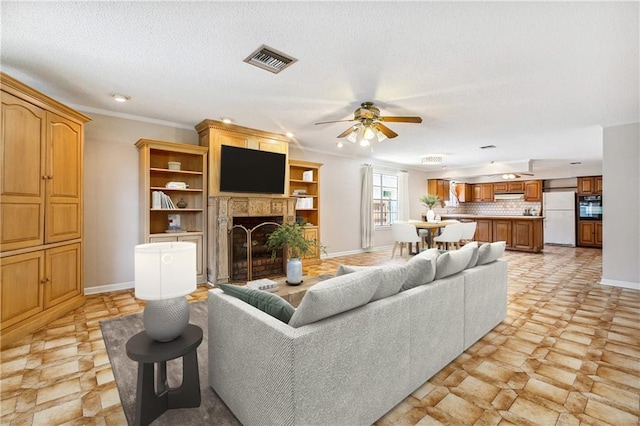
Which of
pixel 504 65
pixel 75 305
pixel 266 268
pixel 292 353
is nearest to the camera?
pixel 292 353

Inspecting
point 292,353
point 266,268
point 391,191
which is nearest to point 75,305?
point 266,268

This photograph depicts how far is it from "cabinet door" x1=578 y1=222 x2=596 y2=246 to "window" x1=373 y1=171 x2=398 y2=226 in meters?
5.42

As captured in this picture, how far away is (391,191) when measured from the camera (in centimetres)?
861

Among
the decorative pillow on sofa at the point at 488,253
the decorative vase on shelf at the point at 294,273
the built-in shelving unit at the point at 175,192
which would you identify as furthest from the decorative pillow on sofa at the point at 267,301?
the built-in shelving unit at the point at 175,192

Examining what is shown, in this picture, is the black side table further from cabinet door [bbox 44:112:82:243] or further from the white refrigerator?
the white refrigerator

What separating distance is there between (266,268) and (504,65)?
4.23 m

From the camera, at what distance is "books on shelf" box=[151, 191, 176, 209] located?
4176 millimetres

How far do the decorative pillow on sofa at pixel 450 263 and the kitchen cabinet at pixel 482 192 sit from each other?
8.73 meters

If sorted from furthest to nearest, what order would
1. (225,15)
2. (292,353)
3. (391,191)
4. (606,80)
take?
(391,191) → (606,80) → (225,15) → (292,353)

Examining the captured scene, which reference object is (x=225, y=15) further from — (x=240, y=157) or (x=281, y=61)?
(x=240, y=157)

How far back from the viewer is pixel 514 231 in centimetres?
797

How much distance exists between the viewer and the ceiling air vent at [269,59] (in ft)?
8.09

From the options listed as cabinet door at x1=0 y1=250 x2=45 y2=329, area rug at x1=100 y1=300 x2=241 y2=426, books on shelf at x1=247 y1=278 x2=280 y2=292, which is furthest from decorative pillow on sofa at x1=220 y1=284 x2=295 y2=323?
cabinet door at x1=0 y1=250 x2=45 y2=329

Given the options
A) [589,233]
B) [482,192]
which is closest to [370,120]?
[482,192]
